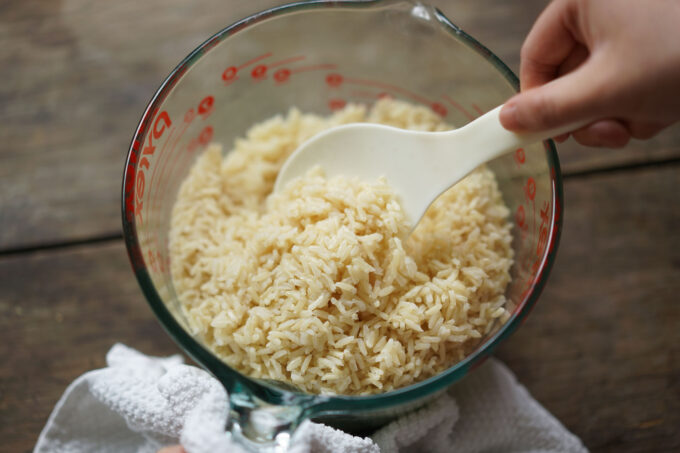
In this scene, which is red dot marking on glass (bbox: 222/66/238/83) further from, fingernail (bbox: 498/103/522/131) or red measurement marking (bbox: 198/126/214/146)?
fingernail (bbox: 498/103/522/131)

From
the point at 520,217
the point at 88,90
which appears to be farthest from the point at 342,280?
the point at 88,90

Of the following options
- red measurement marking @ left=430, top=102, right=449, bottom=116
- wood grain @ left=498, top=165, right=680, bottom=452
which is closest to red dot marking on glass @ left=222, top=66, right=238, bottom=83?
red measurement marking @ left=430, top=102, right=449, bottom=116

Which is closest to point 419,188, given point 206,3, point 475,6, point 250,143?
point 250,143

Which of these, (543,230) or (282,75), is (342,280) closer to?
(543,230)

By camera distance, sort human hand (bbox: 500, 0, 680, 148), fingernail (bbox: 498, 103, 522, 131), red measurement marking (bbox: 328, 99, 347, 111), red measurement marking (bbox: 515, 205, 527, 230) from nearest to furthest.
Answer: human hand (bbox: 500, 0, 680, 148) < fingernail (bbox: 498, 103, 522, 131) < red measurement marking (bbox: 515, 205, 527, 230) < red measurement marking (bbox: 328, 99, 347, 111)

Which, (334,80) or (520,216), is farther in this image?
(334,80)

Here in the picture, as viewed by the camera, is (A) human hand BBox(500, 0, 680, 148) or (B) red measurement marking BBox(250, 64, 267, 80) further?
(B) red measurement marking BBox(250, 64, 267, 80)

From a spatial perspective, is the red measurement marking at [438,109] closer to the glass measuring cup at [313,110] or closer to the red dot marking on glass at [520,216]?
the glass measuring cup at [313,110]
